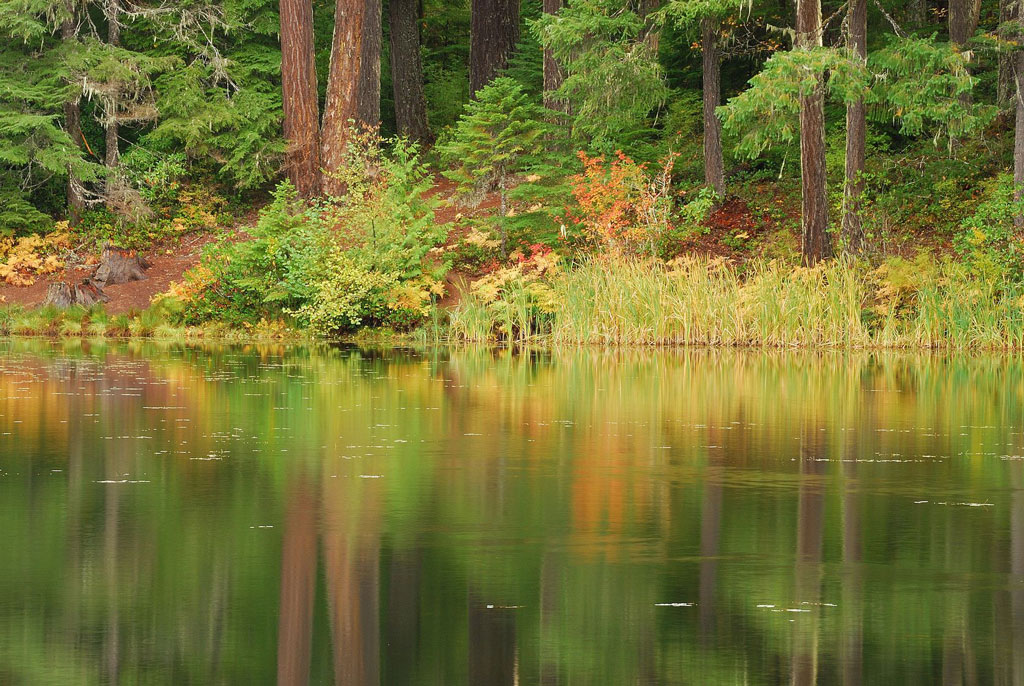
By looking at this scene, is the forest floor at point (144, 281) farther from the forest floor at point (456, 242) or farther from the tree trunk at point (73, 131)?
the tree trunk at point (73, 131)

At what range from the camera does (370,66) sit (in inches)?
1291

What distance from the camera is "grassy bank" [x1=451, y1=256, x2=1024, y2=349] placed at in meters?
23.4

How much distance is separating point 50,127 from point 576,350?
49.3 feet

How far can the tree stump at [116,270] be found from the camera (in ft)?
102

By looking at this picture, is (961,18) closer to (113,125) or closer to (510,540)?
(113,125)

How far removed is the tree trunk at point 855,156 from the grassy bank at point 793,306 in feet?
4.92

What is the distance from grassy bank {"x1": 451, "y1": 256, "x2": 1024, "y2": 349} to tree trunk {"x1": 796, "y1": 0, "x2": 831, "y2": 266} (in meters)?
0.64

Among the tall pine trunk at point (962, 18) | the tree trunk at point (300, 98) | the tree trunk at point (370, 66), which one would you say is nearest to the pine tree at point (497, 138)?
the tree trunk at point (370, 66)

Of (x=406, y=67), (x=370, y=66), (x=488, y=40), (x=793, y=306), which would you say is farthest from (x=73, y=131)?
(x=793, y=306)

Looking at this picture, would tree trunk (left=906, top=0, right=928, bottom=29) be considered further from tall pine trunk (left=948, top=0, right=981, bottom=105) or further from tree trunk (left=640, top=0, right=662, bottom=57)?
tree trunk (left=640, top=0, right=662, bottom=57)

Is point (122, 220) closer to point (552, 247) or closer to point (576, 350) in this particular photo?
point (552, 247)

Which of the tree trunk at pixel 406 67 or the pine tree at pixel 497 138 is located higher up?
the tree trunk at pixel 406 67

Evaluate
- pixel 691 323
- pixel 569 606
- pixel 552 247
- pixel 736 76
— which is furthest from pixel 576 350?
pixel 569 606

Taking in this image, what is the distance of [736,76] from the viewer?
34812mm
